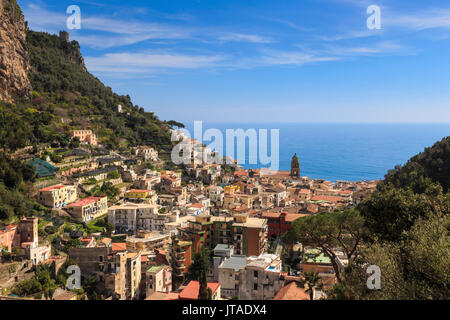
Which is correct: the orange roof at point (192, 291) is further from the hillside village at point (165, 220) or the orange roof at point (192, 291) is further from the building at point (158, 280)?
the building at point (158, 280)

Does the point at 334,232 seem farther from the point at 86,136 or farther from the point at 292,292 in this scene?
the point at 86,136

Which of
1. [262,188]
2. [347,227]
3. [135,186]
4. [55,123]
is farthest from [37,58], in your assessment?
[347,227]

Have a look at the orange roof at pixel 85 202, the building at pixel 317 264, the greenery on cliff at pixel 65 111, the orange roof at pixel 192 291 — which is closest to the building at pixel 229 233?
the building at pixel 317 264

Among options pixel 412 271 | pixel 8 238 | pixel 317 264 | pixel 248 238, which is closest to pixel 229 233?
pixel 248 238

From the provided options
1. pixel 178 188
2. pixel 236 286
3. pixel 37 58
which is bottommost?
pixel 236 286
